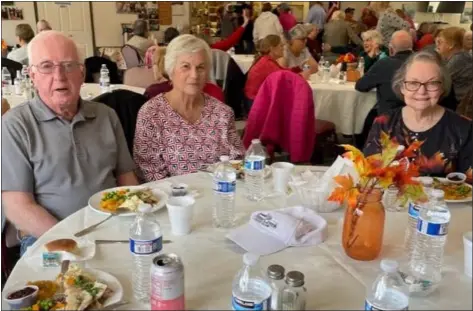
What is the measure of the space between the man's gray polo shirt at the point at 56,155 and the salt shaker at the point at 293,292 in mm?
1120

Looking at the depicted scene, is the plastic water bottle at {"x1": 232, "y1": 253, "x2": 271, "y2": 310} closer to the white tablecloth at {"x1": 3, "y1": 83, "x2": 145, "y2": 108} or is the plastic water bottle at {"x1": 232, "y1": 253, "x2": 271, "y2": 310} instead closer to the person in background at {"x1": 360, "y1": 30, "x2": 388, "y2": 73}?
the white tablecloth at {"x1": 3, "y1": 83, "x2": 145, "y2": 108}

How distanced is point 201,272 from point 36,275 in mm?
423

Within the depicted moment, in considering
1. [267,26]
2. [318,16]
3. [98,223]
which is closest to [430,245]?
[98,223]

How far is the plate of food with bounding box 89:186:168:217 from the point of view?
159 centimetres

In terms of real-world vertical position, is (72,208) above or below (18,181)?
below

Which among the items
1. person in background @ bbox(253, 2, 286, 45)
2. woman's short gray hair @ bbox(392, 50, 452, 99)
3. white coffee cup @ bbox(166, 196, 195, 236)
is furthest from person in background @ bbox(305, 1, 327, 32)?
white coffee cup @ bbox(166, 196, 195, 236)

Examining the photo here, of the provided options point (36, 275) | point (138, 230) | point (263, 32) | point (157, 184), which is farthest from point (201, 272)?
point (263, 32)

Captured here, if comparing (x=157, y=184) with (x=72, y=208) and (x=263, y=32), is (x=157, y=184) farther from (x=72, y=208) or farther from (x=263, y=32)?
(x=263, y=32)

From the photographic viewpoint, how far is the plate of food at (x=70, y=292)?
1.08 metres

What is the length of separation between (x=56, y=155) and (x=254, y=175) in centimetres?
77

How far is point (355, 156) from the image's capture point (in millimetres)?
1268

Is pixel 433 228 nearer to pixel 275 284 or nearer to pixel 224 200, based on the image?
pixel 275 284

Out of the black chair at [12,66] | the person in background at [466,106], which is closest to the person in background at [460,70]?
the person in background at [466,106]

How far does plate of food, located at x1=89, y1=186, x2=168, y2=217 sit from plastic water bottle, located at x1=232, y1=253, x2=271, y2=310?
0.61m
